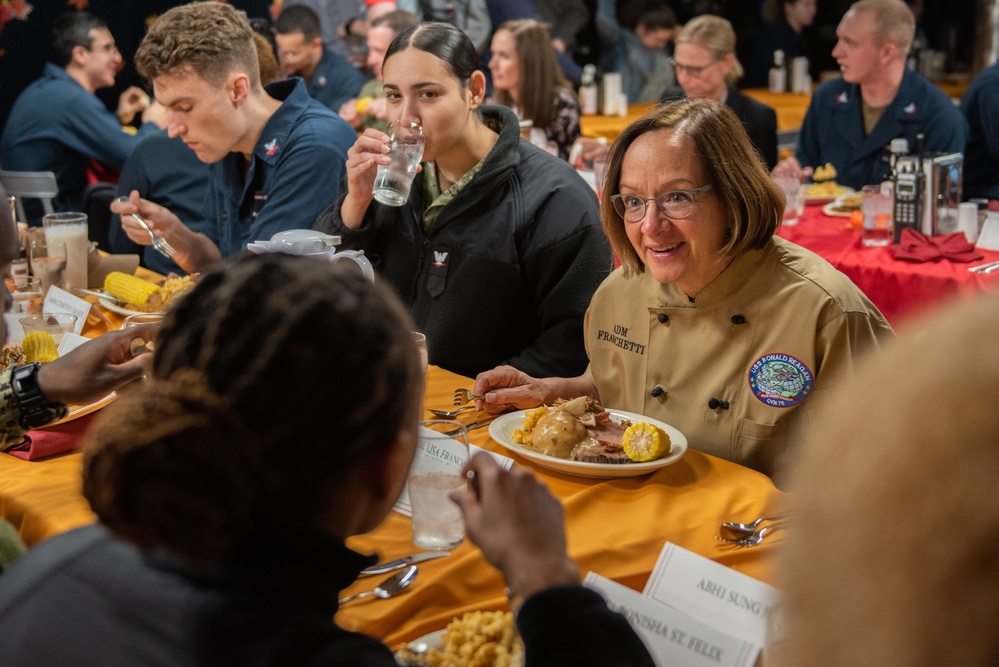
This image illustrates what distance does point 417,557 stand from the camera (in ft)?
5.04

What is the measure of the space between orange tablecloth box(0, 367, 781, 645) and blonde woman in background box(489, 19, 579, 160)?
3.93 meters

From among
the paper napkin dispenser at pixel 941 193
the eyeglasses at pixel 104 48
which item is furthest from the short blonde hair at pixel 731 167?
the eyeglasses at pixel 104 48

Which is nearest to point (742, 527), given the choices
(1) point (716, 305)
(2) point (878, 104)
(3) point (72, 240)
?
(1) point (716, 305)

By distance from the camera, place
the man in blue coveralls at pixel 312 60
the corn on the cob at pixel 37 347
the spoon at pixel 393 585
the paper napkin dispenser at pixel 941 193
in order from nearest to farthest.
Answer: the spoon at pixel 393 585, the corn on the cob at pixel 37 347, the paper napkin dispenser at pixel 941 193, the man in blue coveralls at pixel 312 60

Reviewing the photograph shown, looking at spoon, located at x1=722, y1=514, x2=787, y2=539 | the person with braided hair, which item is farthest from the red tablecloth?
the person with braided hair

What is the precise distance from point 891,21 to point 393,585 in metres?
4.51

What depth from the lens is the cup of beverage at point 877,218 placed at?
378 centimetres

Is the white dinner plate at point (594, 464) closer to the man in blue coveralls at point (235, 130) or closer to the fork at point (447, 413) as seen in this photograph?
the fork at point (447, 413)

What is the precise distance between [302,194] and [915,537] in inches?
117

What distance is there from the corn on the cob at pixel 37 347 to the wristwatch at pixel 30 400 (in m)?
0.41

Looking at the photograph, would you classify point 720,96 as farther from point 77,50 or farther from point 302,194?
point 77,50

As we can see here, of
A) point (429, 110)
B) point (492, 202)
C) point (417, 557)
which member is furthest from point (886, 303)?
point (417, 557)

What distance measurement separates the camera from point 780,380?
1997 mm

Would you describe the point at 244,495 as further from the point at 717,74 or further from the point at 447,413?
the point at 717,74
